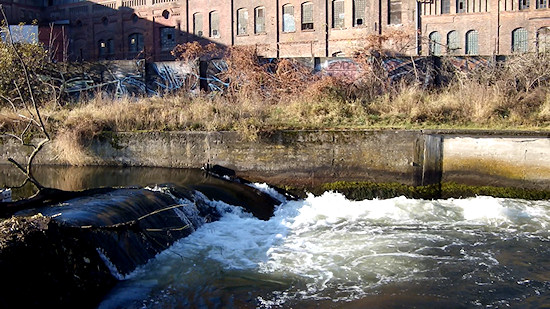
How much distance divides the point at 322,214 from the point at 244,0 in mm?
26795

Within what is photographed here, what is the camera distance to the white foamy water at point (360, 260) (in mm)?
6746

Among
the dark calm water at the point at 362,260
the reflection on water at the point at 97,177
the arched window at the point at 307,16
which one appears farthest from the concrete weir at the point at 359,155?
the arched window at the point at 307,16

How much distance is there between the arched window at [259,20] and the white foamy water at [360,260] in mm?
25161

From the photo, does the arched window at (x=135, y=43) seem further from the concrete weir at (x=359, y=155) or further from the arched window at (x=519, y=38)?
the arched window at (x=519, y=38)

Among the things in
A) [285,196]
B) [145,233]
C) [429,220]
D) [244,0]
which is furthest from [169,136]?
[244,0]

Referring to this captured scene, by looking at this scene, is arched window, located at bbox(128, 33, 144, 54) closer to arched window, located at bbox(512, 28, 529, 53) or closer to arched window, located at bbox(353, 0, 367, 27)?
arched window, located at bbox(353, 0, 367, 27)

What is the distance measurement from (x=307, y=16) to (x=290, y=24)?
4.14 ft

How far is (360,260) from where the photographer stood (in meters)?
8.13

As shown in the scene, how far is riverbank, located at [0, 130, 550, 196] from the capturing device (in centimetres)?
1177

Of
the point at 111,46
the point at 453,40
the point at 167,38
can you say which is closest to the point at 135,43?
the point at 111,46

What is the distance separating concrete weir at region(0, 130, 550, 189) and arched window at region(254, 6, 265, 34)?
21.9 meters

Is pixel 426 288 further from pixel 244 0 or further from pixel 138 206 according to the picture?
pixel 244 0

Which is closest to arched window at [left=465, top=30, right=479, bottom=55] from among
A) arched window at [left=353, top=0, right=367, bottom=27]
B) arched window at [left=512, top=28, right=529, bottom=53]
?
arched window at [left=512, top=28, right=529, bottom=53]

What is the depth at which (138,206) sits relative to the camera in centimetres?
→ 894
